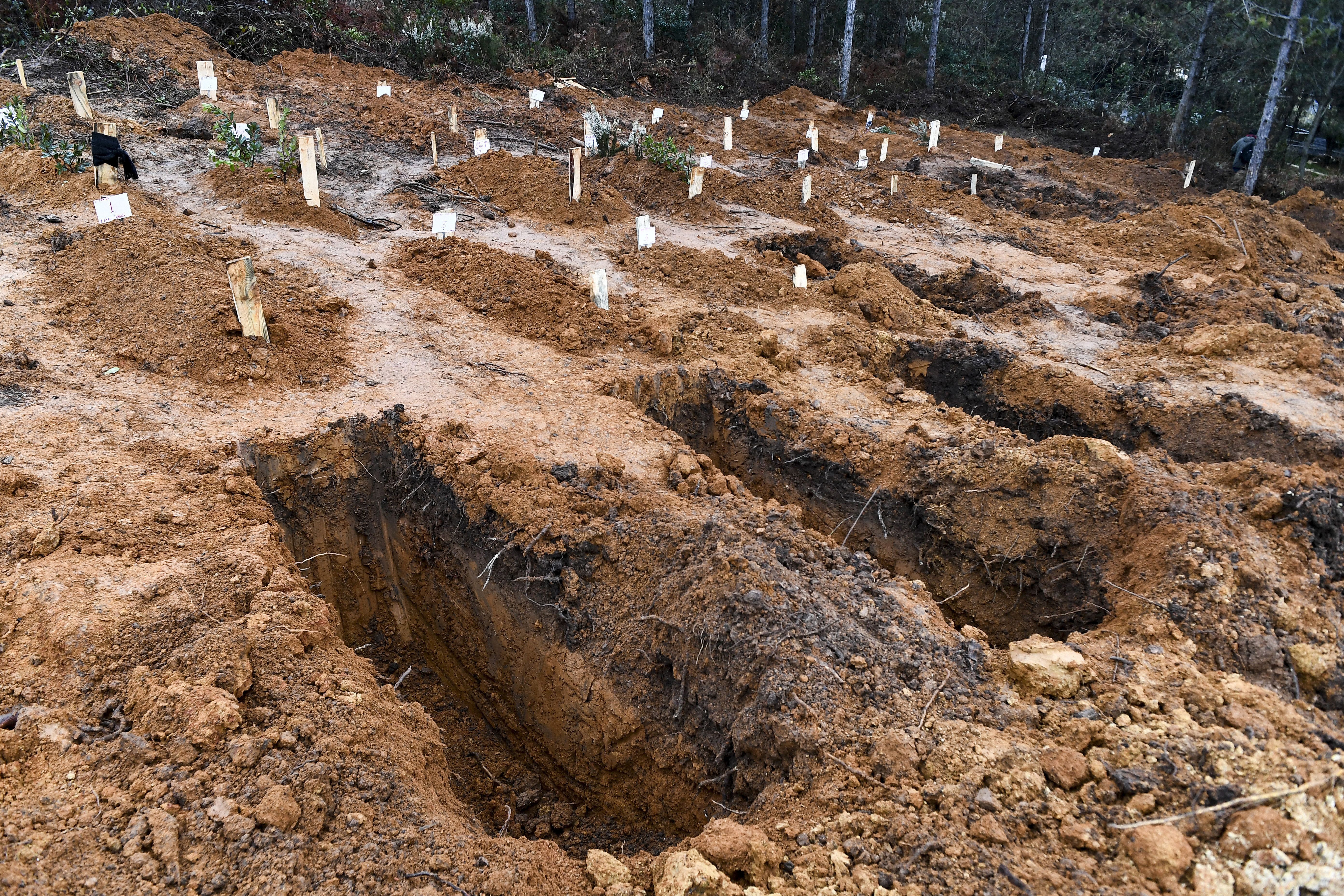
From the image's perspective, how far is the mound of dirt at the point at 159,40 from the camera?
12328 mm

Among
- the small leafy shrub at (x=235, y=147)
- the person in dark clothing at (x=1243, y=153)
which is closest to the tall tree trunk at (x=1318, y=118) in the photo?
the person in dark clothing at (x=1243, y=153)

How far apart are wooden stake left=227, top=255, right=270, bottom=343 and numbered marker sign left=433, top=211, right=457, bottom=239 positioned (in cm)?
262

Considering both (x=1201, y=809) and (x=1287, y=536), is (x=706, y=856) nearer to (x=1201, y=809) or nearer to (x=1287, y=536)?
(x=1201, y=809)


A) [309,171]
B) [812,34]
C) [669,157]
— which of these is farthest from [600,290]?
[812,34]

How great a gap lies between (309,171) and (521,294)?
3387 mm

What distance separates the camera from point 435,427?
528cm

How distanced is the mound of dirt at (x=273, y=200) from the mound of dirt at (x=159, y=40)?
5.34 metres

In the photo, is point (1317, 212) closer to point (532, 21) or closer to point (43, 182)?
point (532, 21)

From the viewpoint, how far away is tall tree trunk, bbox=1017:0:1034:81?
22.3m

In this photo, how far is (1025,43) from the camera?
894 inches

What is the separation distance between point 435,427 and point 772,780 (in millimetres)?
3276

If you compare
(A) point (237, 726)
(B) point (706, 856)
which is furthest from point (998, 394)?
(A) point (237, 726)

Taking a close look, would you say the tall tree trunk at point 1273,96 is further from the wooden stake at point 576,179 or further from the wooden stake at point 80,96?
the wooden stake at point 80,96

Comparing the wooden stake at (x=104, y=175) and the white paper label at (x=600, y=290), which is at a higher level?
the wooden stake at (x=104, y=175)
